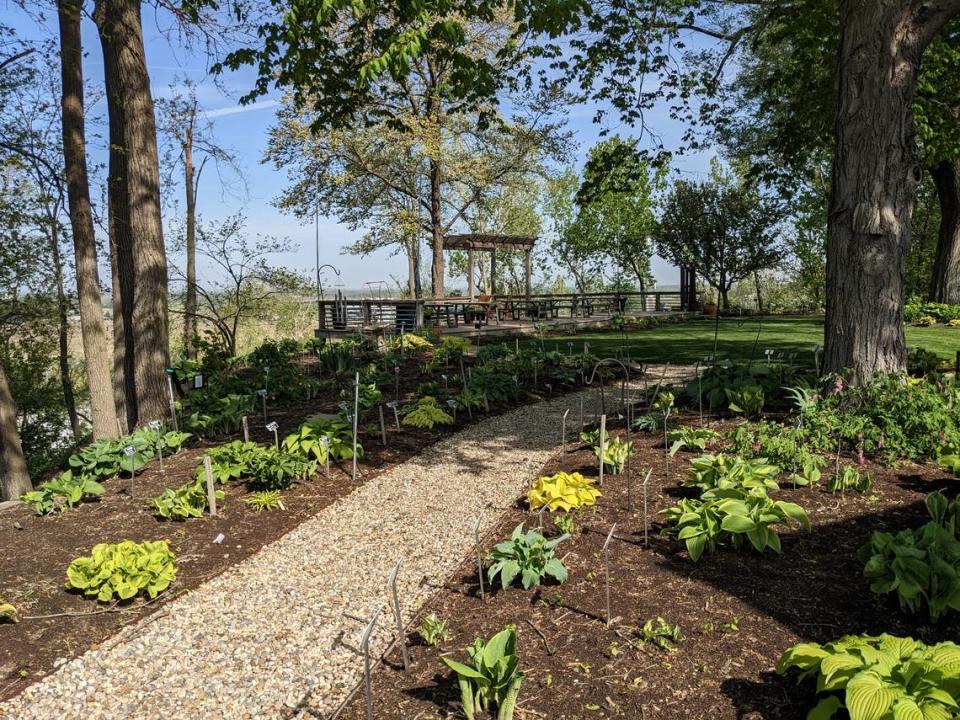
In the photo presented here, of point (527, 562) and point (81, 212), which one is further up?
point (81, 212)

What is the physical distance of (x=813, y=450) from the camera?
483 centimetres

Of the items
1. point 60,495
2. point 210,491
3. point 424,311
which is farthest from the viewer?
point 424,311

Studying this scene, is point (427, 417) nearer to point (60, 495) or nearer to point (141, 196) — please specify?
point (60, 495)

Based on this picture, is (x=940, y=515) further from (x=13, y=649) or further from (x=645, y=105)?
(x=645, y=105)

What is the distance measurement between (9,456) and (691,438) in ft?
23.2

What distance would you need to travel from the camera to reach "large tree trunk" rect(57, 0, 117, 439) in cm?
873

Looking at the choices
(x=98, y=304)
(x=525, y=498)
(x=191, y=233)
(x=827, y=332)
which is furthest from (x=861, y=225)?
(x=191, y=233)

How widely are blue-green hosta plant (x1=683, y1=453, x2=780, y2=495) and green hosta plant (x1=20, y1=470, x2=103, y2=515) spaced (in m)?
4.65

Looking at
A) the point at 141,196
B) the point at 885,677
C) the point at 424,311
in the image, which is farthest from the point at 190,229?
the point at 885,677

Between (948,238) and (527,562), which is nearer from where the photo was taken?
(527,562)

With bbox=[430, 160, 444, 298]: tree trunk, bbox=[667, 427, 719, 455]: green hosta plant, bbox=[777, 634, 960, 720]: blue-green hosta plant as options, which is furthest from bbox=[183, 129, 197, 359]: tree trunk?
bbox=[777, 634, 960, 720]: blue-green hosta plant

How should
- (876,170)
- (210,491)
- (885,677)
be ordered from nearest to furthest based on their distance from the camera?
(885,677) → (210,491) → (876,170)

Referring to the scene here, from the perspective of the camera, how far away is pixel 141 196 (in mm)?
7879

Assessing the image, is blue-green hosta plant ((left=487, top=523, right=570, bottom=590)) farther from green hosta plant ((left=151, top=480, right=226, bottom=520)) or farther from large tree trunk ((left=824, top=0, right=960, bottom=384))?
large tree trunk ((left=824, top=0, right=960, bottom=384))
